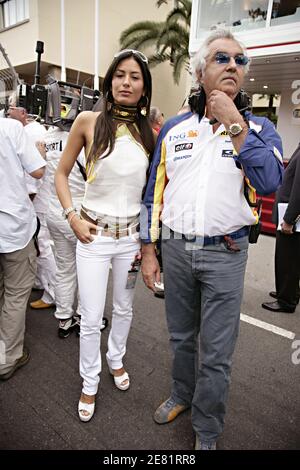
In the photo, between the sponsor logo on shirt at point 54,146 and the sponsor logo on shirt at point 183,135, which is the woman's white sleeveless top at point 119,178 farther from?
the sponsor logo on shirt at point 54,146

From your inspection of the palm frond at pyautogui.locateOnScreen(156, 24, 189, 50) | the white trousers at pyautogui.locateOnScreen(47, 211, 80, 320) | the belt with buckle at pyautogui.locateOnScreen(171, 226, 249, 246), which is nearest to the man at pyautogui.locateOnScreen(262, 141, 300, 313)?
the belt with buckle at pyautogui.locateOnScreen(171, 226, 249, 246)

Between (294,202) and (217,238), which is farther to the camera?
(294,202)

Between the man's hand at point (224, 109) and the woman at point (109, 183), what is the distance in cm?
59

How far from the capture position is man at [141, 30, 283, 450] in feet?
4.38

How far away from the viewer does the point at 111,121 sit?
1.75m

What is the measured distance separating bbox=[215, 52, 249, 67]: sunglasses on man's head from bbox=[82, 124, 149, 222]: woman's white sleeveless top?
24.2 inches

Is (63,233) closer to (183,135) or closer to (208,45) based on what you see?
(183,135)

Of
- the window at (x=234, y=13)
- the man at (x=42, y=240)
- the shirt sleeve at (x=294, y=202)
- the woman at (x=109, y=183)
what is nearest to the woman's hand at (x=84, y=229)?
the woman at (x=109, y=183)

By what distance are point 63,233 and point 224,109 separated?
1688 millimetres

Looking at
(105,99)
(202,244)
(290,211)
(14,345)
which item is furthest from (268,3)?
(14,345)

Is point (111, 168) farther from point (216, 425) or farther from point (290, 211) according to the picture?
point (290, 211)

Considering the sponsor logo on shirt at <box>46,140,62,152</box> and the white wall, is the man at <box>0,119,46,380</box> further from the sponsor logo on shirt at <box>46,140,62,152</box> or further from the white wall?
the white wall

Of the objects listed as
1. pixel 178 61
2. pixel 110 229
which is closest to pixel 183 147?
pixel 110 229
